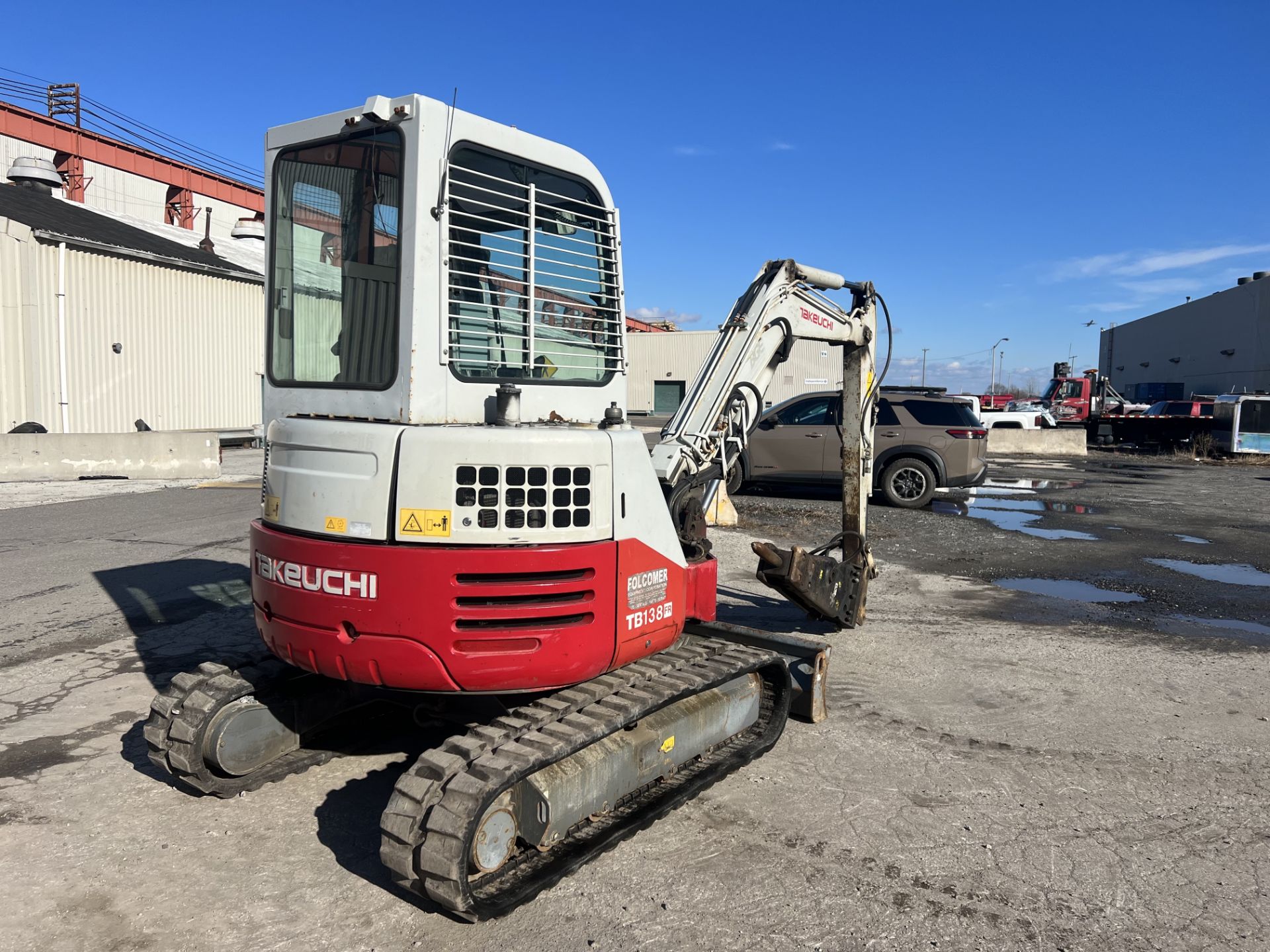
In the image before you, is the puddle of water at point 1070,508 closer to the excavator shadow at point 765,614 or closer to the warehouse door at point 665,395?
the excavator shadow at point 765,614

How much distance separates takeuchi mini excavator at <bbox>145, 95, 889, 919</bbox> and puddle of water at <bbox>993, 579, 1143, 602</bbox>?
18.4 ft

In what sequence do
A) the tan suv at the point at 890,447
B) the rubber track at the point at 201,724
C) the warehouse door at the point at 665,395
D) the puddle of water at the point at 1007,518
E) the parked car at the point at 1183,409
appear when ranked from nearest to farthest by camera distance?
the rubber track at the point at 201,724
the puddle of water at the point at 1007,518
the tan suv at the point at 890,447
the parked car at the point at 1183,409
the warehouse door at the point at 665,395

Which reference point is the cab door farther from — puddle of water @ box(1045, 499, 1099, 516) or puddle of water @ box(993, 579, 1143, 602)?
puddle of water @ box(993, 579, 1143, 602)

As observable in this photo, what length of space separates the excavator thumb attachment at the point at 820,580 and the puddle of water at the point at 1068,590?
2769mm

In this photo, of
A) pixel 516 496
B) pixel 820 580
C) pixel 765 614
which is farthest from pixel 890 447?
pixel 516 496

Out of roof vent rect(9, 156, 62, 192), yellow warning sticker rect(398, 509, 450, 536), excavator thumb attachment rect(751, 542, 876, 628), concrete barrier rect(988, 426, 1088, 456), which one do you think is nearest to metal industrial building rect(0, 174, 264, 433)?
roof vent rect(9, 156, 62, 192)

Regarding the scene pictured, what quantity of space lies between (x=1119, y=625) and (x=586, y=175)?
20.5 ft

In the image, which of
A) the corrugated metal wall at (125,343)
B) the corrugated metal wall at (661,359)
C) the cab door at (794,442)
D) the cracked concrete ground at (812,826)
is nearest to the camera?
the cracked concrete ground at (812,826)

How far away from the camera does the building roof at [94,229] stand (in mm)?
21766

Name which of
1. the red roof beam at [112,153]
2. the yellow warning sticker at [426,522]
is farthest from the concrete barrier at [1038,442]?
the red roof beam at [112,153]

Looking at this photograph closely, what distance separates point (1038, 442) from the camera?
28344mm

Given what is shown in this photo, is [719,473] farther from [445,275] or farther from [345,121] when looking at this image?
[345,121]

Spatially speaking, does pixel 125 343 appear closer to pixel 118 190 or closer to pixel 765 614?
pixel 118 190

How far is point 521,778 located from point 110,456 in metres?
16.3
